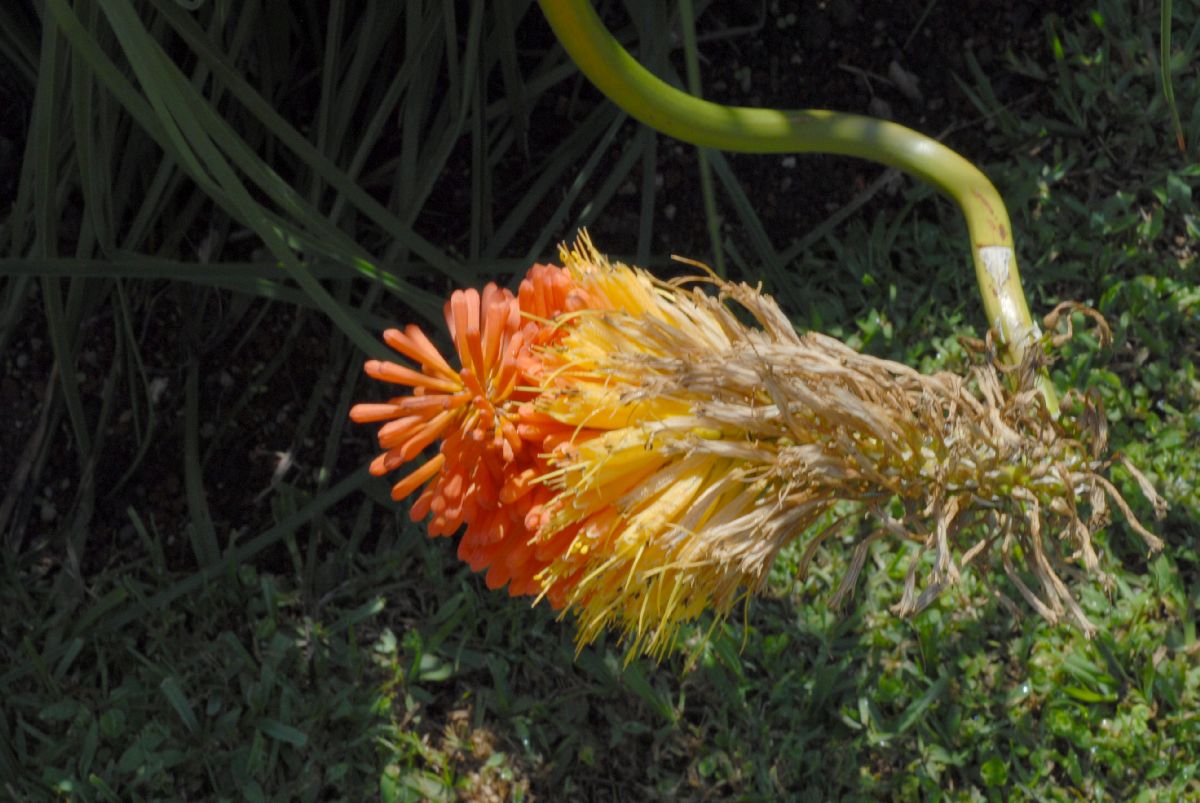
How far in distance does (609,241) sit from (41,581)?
0.98 meters

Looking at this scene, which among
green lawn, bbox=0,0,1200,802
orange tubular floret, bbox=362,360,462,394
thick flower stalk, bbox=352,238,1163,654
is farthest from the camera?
green lawn, bbox=0,0,1200,802

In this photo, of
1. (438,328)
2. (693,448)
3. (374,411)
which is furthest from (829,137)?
(438,328)

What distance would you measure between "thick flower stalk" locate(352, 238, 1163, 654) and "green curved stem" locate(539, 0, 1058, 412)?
0.07m

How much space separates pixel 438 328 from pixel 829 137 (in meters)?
0.89

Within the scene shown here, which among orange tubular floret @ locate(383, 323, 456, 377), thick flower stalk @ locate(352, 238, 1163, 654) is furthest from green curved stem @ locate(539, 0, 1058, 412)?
orange tubular floret @ locate(383, 323, 456, 377)

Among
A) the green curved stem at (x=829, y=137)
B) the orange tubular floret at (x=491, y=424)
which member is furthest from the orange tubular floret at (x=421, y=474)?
the green curved stem at (x=829, y=137)

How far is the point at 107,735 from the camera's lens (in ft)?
5.58

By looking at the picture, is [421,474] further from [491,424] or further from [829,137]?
[829,137]

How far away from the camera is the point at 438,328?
1752 mm

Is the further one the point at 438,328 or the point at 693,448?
the point at 438,328

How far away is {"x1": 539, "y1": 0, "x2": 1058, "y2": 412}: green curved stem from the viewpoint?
896mm

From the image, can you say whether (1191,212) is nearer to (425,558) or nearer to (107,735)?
(425,558)

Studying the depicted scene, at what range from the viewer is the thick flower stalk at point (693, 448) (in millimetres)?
833

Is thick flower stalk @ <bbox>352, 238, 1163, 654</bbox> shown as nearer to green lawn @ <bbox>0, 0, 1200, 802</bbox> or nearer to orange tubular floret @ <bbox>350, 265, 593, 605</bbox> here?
orange tubular floret @ <bbox>350, 265, 593, 605</bbox>
